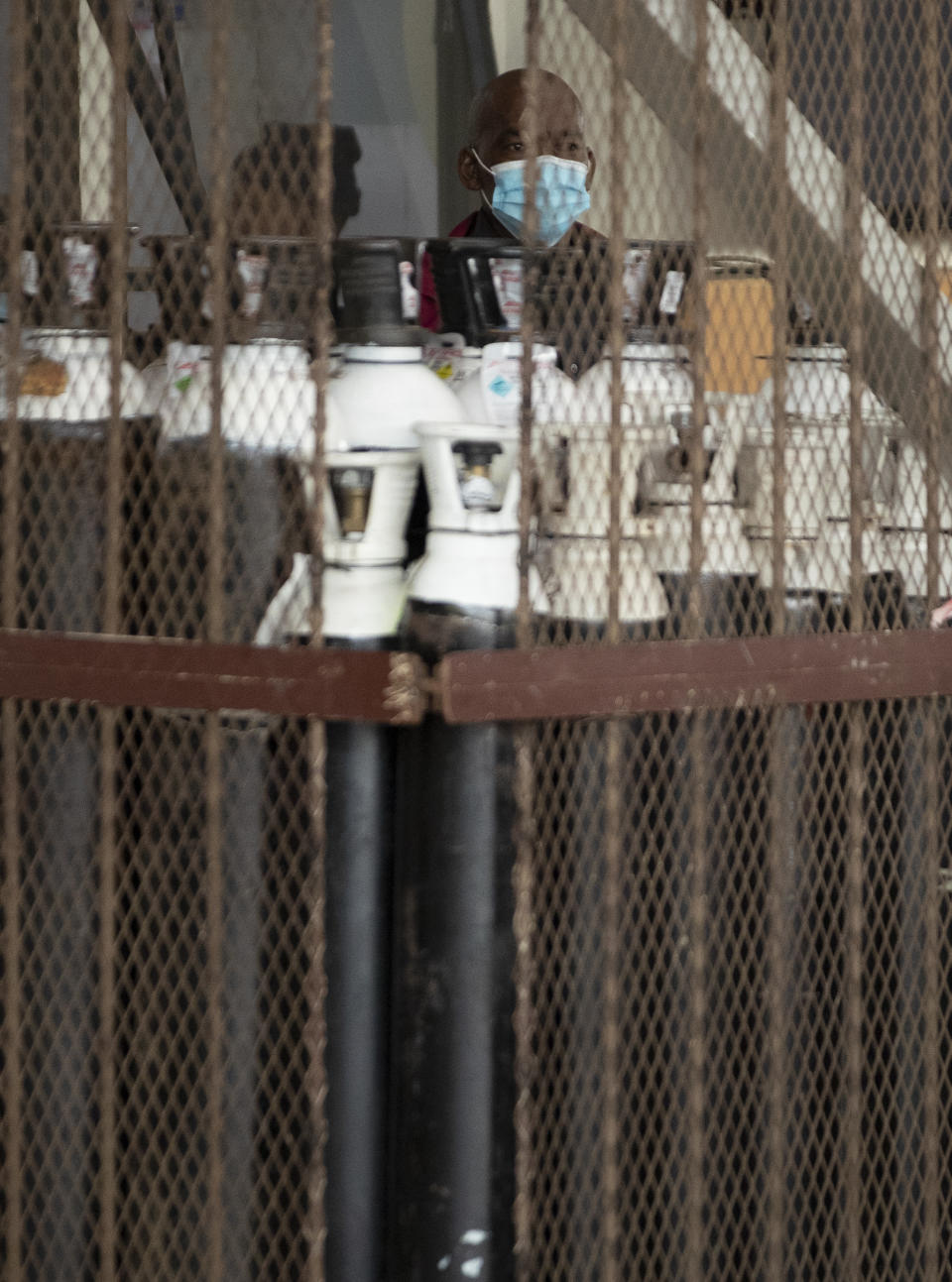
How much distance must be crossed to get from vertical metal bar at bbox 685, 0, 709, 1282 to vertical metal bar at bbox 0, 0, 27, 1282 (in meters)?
0.61

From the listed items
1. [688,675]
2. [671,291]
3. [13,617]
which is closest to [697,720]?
[688,675]

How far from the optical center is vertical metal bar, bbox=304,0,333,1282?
128cm


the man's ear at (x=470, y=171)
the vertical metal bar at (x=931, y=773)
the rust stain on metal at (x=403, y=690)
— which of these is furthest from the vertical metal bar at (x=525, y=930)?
the man's ear at (x=470, y=171)

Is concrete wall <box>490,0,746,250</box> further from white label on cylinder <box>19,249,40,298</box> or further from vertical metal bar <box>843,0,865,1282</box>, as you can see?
white label on cylinder <box>19,249,40,298</box>

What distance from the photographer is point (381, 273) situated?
1.34 m

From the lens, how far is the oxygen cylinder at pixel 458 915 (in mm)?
1286

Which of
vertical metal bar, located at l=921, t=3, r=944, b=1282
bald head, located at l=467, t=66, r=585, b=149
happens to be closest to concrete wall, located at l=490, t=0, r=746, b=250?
vertical metal bar, located at l=921, t=3, r=944, b=1282

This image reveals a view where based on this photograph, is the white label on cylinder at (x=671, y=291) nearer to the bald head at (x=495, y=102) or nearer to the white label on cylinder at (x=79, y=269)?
the white label on cylinder at (x=79, y=269)

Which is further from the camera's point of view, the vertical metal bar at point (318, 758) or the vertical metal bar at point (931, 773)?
the vertical metal bar at point (931, 773)

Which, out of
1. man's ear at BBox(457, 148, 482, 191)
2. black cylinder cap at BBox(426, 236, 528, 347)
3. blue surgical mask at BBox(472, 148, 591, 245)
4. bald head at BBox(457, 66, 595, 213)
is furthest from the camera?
man's ear at BBox(457, 148, 482, 191)

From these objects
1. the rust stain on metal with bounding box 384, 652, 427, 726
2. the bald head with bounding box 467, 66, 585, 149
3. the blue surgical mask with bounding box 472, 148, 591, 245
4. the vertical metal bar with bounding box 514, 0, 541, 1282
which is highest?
the bald head with bounding box 467, 66, 585, 149

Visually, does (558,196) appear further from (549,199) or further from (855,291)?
(855,291)

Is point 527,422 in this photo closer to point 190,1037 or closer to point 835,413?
point 835,413

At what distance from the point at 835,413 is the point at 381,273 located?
1.54 ft
